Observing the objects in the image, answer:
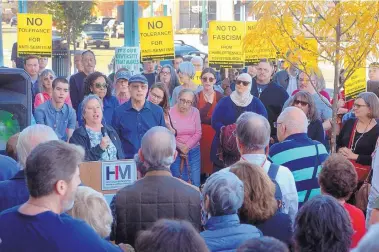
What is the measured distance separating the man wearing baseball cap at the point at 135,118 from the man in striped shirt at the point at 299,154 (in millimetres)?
2222

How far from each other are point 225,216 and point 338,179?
984 mm

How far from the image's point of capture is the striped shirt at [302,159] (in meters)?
5.44

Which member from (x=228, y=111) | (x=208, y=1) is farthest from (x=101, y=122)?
(x=208, y=1)

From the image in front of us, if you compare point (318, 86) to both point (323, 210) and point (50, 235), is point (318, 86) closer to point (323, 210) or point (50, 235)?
point (323, 210)

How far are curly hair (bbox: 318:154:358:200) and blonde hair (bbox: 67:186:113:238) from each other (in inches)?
58.7

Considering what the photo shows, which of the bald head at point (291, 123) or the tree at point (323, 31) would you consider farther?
the tree at point (323, 31)

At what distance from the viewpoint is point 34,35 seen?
11.5m

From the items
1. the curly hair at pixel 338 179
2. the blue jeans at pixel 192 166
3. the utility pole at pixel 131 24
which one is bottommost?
the blue jeans at pixel 192 166

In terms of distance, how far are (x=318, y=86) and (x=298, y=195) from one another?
3983 millimetres

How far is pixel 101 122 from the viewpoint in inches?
268

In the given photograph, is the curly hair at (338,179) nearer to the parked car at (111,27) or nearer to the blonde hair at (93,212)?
the blonde hair at (93,212)

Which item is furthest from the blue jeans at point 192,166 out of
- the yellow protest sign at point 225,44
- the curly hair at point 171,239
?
the curly hair at point 171,239

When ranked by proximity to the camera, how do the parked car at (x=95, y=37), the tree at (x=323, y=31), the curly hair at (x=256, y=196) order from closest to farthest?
1. the curly hair at (x=256, y=196)
2. the tree at (x=323, y=31)
3. the parked car at (x=95, y=37)

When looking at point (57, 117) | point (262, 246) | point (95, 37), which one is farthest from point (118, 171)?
point (95, 37)
